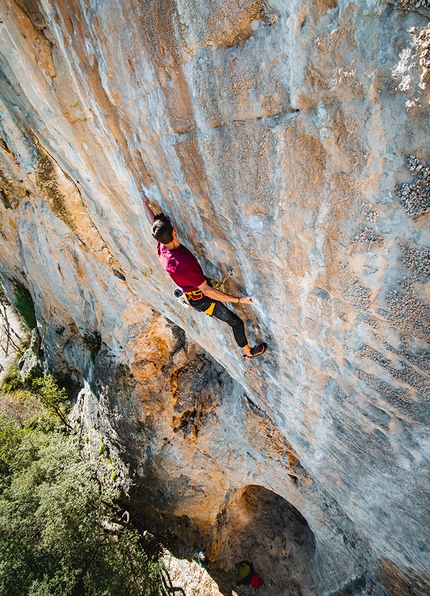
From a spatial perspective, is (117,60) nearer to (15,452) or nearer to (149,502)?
(149,502)

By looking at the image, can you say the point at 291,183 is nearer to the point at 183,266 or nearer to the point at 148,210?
the point at 183,266

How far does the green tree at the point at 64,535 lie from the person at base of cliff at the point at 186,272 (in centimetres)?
768

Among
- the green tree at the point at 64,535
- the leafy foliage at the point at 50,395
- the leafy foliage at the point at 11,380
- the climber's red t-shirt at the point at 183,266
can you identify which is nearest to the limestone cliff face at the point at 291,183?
the climber's red t-shirt at the point at 183,266

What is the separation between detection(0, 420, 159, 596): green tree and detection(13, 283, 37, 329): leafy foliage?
5748 millimetres

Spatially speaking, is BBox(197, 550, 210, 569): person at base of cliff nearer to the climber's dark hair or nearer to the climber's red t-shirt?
the climber's red t-shirt

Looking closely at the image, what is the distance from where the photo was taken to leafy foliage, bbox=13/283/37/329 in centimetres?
1334

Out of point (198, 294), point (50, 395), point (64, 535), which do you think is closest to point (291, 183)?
point (198, 294)

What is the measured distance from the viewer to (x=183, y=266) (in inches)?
134

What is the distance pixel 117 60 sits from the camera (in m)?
2.82

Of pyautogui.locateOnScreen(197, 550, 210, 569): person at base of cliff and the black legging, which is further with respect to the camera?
pyautogui.locateOnScreen(197, 550, 210, 569): person at base of cliff

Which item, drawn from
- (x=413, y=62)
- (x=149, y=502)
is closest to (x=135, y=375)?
(x=149, y=502)

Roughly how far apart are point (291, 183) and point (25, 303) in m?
13.8

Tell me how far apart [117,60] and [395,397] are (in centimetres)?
331

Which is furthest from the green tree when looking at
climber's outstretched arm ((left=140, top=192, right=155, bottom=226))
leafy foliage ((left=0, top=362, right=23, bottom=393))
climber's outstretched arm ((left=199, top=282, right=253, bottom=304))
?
climber's outstretched arm ((left=140, top=192, right=155, bottom=226))
